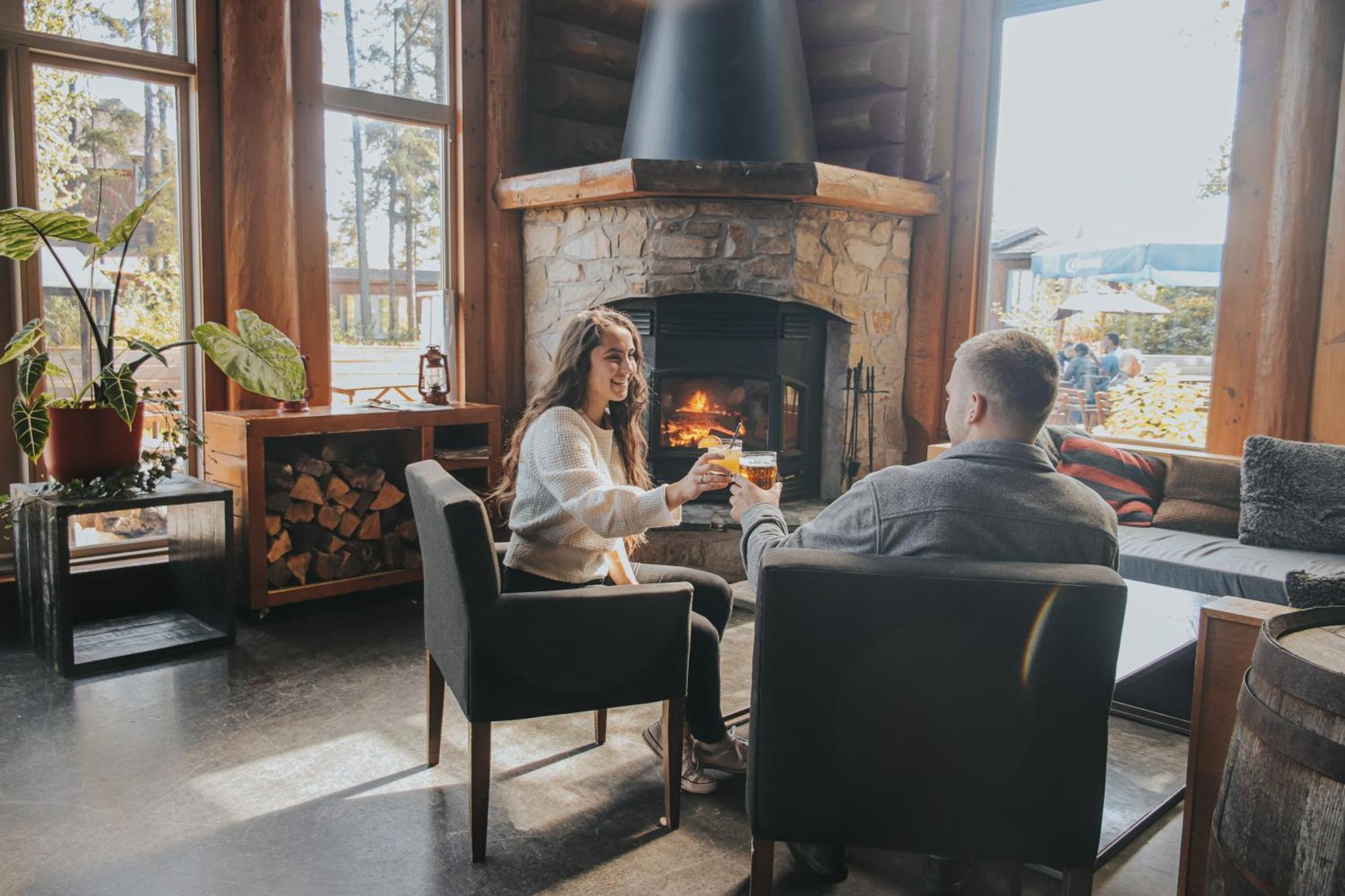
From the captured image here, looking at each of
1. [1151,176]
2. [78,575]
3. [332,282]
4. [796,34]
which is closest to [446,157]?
[332,282]

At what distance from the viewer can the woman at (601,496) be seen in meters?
2.18

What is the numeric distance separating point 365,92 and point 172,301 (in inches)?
48.3

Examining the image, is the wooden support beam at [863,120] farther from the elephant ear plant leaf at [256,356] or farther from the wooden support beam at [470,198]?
the elephant ear plant leaf at [256,356]

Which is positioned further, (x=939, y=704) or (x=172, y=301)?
(x=172, y=301)

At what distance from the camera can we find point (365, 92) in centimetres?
429

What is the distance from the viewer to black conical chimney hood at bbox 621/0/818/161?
4.21 metres

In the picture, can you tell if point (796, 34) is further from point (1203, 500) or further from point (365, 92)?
point (1203, 500)

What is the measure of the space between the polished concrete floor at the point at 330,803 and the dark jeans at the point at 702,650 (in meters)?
0.18

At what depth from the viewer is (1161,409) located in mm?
4238

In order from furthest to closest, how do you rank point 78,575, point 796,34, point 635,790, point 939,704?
point 796,34
point 78,575
point 635,790
point 939,704

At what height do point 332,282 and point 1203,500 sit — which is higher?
point 332,282

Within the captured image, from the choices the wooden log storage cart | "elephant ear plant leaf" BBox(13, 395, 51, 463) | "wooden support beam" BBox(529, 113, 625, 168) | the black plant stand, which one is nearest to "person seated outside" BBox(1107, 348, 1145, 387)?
"wooden support beam" BBox(529, 113, 625, 168)

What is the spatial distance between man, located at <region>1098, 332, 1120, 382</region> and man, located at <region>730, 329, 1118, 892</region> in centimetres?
292

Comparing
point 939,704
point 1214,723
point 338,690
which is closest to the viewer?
point 939,704
